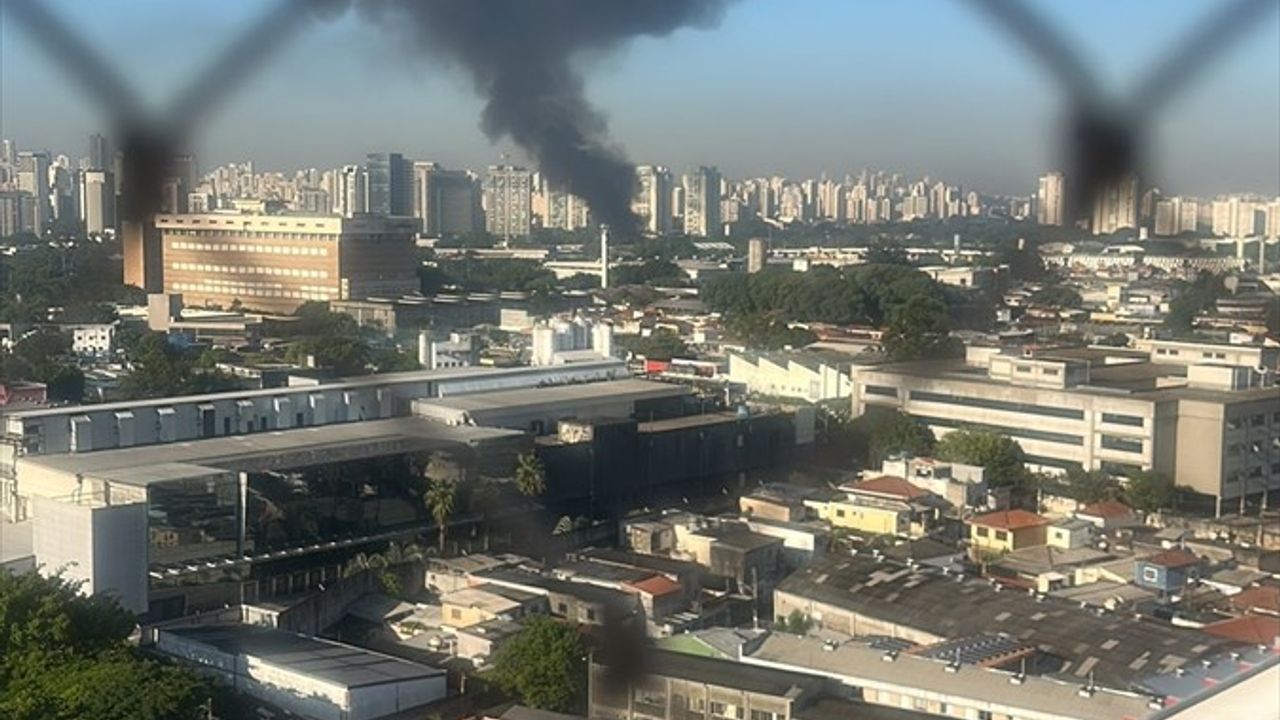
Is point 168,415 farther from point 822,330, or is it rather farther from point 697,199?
point 697,199

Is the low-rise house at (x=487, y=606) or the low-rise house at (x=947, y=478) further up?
the low-rise house at (x=947, y=478)

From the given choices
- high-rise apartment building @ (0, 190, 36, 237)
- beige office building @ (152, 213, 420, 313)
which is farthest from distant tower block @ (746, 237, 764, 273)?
high-rise apartment building @ (0, 190, 36, 237)

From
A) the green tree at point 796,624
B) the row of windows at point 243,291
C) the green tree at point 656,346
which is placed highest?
the row of windows at point 243,291

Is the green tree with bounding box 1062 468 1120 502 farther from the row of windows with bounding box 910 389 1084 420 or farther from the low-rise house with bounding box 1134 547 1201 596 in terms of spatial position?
the low-rise house with bounding box 1134 547 1201 596

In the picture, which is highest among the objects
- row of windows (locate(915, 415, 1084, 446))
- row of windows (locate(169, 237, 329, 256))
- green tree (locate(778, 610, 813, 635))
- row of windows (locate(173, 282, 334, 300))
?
row of windows (locate(169, 237, 329, 256))

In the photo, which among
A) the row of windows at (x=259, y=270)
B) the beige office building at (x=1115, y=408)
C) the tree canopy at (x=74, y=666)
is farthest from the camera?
the row of windows at (x=259, y=270)

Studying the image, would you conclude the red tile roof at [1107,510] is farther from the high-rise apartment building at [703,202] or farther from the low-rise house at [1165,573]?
the high-rise apartment building at [703,202]

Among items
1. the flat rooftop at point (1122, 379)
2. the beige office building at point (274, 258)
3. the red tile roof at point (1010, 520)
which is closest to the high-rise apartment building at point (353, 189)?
the beige office building at point (274, 258)
